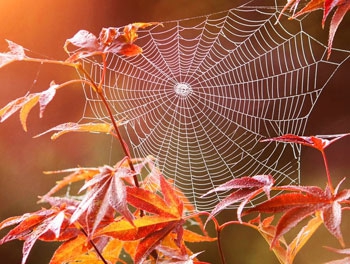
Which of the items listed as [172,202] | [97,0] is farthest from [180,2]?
[172,202]

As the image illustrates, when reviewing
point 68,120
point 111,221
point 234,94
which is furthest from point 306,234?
point 68,120

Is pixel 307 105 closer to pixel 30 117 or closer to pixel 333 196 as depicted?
pixel 30 117

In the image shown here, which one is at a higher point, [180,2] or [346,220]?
[180,2]

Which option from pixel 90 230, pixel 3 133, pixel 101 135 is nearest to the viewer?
pixel 90 230

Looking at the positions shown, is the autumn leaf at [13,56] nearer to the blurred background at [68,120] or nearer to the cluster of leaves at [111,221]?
the cluster of leaves at [111,221]

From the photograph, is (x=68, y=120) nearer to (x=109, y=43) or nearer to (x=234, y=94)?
(x=234, y=94)

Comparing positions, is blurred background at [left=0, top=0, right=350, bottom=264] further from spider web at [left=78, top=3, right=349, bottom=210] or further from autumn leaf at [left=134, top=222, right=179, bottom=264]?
autumn leaf at [left=134, top=222, right=179, bottom=264]
